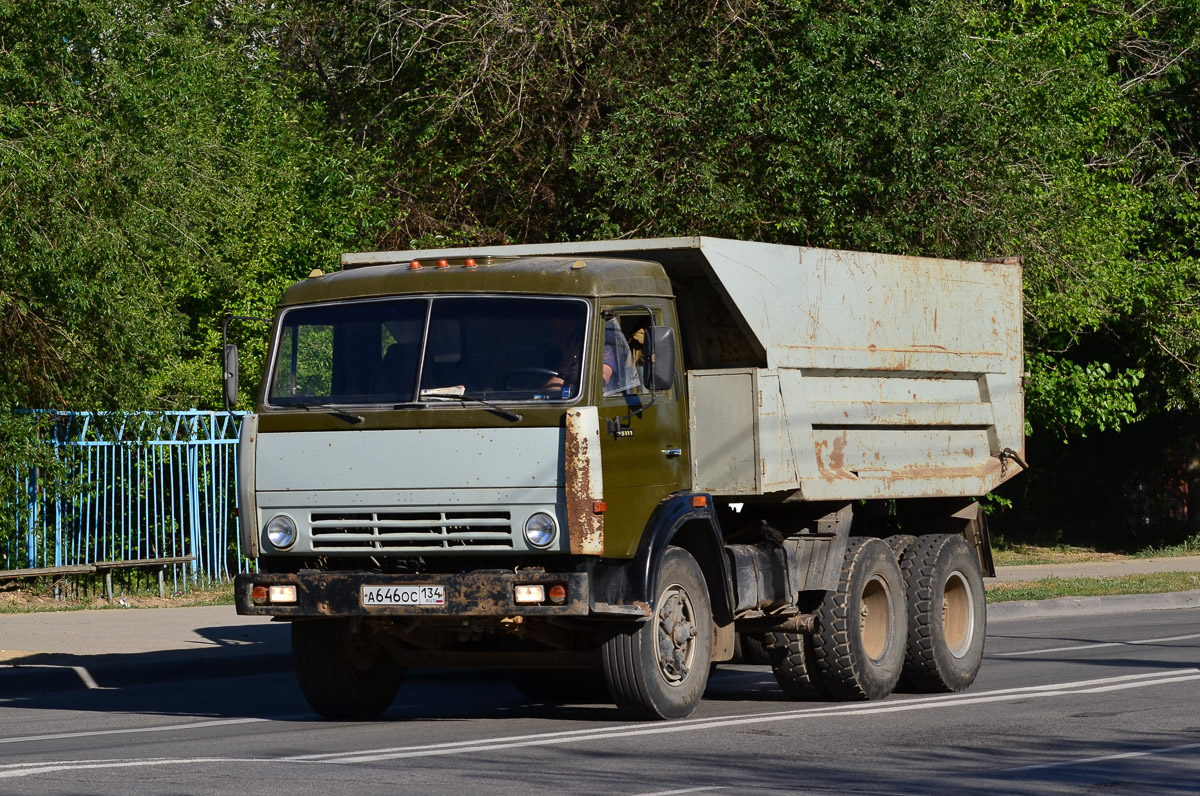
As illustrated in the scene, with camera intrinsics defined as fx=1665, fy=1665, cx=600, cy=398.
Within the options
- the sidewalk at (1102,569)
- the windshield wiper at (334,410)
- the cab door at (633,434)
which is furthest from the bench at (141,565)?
the sidewalk at (1102,569)

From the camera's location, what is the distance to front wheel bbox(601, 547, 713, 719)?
30.9 ft

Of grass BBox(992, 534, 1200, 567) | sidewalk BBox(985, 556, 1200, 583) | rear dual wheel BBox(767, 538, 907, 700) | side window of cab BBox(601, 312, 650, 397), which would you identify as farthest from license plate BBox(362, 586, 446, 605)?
grass BBox(992, 534, 1200, 567)

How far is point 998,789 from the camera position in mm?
7137

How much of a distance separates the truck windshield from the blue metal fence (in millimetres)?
7489

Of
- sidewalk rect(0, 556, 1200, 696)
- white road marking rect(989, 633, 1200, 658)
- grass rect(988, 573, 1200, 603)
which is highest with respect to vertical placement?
sidewalk rect(0, 556, 1200, 696)

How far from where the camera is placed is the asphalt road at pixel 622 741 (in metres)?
7.35

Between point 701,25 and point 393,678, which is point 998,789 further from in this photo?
point 701,25

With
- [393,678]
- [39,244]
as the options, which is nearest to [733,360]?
[393,678]

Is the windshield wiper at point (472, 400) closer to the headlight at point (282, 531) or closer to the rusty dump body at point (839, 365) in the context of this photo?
the headlight at point (282, 531)

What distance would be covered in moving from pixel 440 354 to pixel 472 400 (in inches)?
14.9

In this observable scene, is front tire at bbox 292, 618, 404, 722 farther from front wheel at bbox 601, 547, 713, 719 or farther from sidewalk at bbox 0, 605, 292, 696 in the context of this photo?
sidewalk at bbox 0, 605, 292, 696

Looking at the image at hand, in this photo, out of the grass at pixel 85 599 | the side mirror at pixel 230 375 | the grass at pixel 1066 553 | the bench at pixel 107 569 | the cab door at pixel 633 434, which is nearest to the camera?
the cab door at pixel 633 434

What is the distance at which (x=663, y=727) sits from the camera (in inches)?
370

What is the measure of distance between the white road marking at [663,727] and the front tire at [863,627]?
200mm
